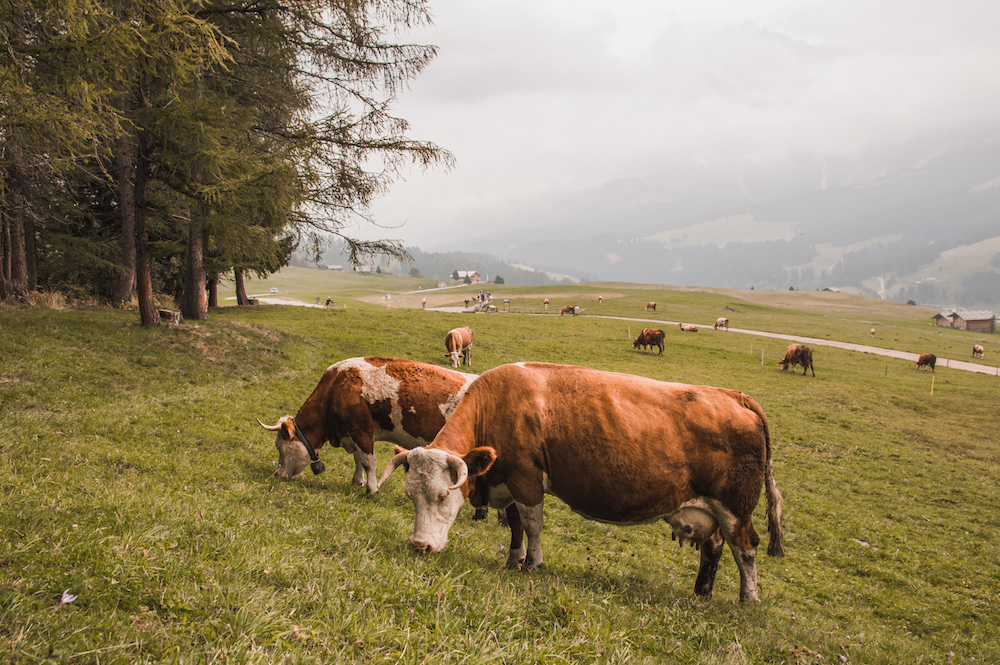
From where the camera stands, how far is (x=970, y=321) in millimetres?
90062

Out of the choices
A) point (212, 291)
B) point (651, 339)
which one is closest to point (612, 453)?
point (651, 339)

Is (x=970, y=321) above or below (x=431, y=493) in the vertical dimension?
below

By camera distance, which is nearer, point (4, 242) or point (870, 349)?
point (4, 242)

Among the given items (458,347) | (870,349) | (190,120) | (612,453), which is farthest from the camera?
(870,349)

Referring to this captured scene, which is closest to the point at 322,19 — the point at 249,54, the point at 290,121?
the point at 249,54

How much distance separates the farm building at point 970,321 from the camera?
90.1m

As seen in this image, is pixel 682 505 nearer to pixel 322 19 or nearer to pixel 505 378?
pixel 505 378

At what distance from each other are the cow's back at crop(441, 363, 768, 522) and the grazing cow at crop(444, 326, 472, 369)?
57.4 ft

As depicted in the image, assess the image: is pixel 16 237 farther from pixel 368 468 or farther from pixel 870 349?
pixel 870 349

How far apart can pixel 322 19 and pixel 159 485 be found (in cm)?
1680

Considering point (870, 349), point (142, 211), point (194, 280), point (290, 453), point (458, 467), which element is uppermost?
point (142, 211)

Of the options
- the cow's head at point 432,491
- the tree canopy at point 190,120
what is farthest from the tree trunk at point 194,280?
the cow's head at point 432,491

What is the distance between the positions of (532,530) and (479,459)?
134cm

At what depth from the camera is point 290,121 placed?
20.3m
